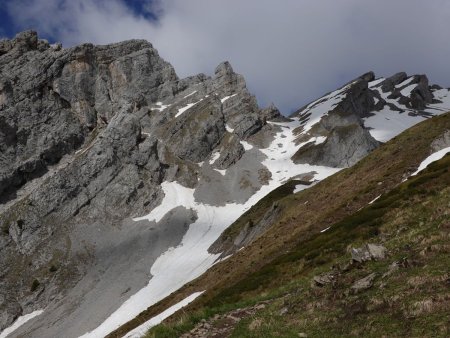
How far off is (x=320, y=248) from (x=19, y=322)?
10133 cm

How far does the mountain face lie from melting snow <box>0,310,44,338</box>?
60.4 inches

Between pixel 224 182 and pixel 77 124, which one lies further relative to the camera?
pixel 77 124

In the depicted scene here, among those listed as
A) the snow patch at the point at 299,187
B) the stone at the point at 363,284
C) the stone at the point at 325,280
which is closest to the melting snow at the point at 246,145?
the snow patch at the point at 299,187

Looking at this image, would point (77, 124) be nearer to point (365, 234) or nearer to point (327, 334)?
point (365, 234)

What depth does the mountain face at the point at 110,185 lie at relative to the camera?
11056 cm

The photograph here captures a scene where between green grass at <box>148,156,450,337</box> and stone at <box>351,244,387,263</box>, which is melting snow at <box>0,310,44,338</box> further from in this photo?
stone at <box>351,244,387,263</box>

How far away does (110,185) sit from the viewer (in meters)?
156

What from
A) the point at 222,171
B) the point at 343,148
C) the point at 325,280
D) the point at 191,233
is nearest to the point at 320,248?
the point at 325,280

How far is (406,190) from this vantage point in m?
39.5

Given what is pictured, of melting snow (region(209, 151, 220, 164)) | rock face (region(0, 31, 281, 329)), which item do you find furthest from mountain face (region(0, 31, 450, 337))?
melting snow (region(209, 151, 220, 164))

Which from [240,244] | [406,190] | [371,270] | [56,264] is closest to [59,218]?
[56,264]

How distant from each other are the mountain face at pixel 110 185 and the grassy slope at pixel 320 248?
23310mm

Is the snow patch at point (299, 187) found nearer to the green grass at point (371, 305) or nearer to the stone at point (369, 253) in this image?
the green grass at point (371, 305)

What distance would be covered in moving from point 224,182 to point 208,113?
1708 inches
